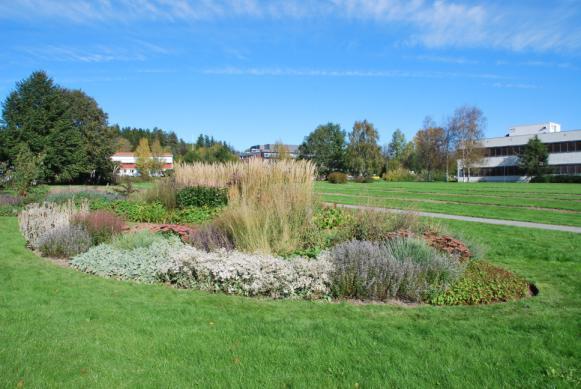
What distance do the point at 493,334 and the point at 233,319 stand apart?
2.70m

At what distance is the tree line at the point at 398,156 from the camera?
213 ft

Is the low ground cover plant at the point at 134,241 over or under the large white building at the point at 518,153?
under

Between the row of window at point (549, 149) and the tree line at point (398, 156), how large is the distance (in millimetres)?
3814

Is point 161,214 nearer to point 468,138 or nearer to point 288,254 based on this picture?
point 288,254

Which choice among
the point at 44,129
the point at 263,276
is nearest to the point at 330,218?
the point at 263,276

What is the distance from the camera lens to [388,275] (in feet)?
19.3

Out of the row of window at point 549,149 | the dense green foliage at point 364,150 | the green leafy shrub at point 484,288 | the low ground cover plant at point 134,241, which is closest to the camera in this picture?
the green leafy shrub at point 484,288

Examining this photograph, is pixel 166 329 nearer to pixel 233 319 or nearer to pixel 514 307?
pixel 233 319

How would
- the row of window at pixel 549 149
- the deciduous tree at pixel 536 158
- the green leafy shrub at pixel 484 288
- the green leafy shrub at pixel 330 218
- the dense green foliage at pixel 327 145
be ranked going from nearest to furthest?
the green leafy shrub at pixel 484 288 → the green leafy shrub at pixel 330 218 → the deciduous tree at pixel 536 158 → the row of window at pixel 549 149 → the dense green foliage at pixel 327 145

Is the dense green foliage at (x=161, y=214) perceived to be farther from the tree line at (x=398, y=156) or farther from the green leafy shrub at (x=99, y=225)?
the tree line at (x=398, y=156)

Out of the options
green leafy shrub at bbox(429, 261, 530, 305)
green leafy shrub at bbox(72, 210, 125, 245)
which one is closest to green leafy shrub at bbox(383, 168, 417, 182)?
green leafy shrub at bbox(72, 210, 125, 245)

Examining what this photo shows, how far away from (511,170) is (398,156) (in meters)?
23.5

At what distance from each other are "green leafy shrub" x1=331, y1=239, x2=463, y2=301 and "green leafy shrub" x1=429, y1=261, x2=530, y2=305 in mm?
145

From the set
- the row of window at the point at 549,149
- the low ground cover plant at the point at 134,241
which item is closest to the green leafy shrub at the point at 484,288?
the low ground cover plant at the point at 134,241
